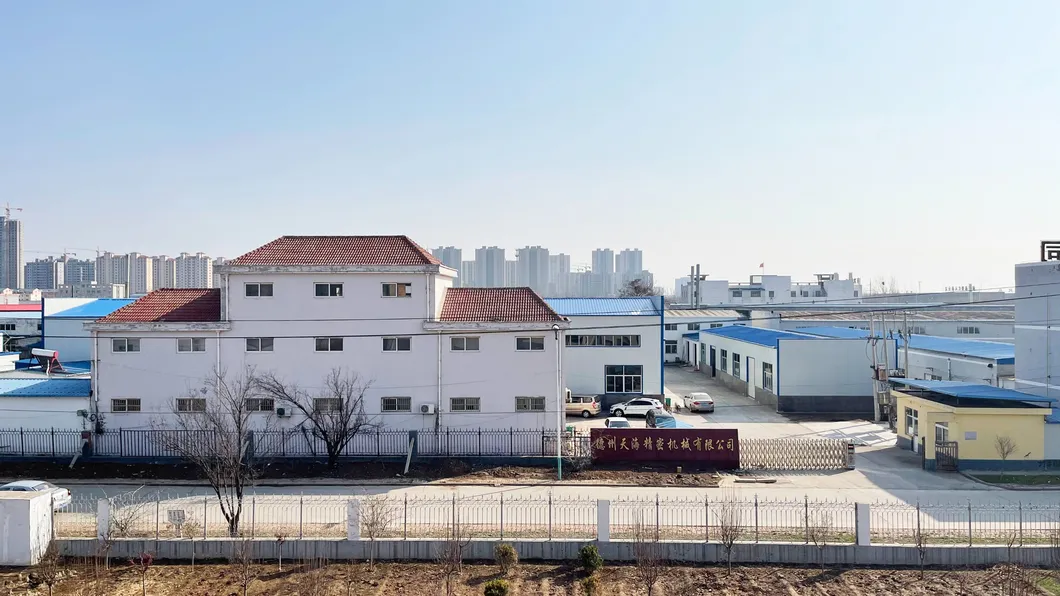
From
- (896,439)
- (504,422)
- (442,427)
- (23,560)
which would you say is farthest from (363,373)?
(896,439)

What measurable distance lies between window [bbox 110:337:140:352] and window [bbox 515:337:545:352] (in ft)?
42.8

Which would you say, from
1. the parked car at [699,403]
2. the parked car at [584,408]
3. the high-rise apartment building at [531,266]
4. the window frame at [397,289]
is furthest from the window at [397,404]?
the high-rise apartment building at [531,266]

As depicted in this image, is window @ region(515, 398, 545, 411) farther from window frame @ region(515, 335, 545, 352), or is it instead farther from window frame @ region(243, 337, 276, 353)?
window frame @ region(243, 337, 276, 353)

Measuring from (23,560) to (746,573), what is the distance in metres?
15.3

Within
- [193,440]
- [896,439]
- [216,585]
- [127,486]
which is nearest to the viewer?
[216,585]

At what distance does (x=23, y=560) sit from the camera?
15148mm

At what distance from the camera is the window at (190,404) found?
949 inches

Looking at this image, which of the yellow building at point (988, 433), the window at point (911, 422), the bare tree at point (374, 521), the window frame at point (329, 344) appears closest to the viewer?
the bare tree at point (374, 521)

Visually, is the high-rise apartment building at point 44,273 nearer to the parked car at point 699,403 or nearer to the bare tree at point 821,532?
the parked car at point 699,403

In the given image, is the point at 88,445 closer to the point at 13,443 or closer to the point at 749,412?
the point at 13,443

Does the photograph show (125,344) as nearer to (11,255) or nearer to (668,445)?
(668,445)

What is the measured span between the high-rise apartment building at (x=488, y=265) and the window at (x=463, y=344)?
13252 cm

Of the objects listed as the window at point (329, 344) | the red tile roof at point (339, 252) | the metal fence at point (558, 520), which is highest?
the red tile roof at point (339, 252)

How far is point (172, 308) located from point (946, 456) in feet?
88.0
